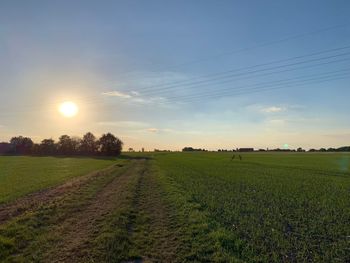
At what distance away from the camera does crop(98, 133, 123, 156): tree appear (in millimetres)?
153250

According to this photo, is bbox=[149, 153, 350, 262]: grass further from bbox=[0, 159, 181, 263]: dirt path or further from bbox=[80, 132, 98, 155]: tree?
bbox=[80, 132, 98, 155]: tree

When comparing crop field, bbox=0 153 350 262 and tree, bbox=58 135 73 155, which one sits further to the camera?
tree, bbox=58 135 73 155

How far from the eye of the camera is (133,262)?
7574mm

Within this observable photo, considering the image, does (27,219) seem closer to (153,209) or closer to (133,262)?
(153,209)

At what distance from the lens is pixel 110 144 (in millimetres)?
153750

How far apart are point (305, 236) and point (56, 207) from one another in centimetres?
1148

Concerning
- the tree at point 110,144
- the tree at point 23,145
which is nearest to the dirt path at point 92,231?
the tree at point 110,144

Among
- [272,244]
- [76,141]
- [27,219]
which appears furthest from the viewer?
[76,141]

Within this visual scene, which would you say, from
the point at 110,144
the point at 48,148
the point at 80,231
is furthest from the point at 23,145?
the point at 80,231

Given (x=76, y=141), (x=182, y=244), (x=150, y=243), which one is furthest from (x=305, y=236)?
(x=76, y=141)

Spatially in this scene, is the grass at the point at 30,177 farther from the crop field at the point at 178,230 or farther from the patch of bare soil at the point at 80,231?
the patch of bare soil at the point at 80,231

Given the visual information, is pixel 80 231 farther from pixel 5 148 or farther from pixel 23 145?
pixel 5 148

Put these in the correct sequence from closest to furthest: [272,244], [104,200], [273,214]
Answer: [272,244]
[273,214]
[104,200]

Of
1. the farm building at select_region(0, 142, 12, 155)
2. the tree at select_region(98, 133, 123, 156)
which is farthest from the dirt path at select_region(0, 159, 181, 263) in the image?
the farm building at select_region(0, 142, 12, 155)
